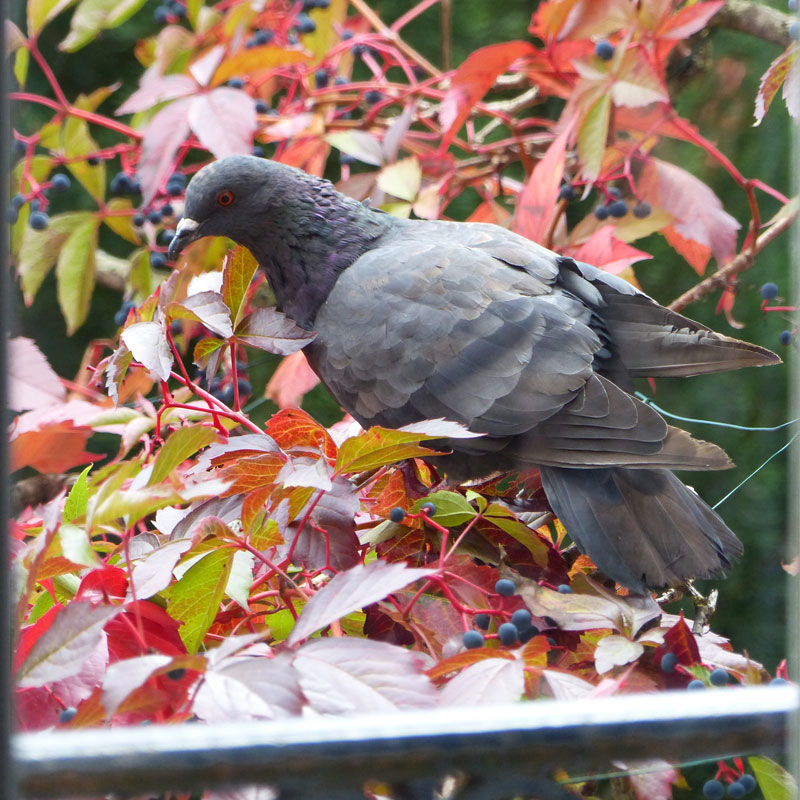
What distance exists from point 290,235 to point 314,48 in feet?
1.46

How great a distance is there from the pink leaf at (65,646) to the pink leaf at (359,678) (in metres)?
0.11

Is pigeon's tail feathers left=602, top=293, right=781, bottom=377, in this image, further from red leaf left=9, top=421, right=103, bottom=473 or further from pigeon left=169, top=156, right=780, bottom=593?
red leaf left=9, top=421, right=103, bottom=473

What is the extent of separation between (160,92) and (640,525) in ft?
2.55

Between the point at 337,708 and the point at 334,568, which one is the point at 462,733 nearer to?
the point at 337,708

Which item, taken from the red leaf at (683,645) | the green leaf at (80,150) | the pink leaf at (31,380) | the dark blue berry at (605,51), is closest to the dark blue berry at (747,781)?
the red leaf at (683,645)

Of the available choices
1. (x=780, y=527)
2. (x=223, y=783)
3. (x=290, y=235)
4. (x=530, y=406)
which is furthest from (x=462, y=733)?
(x=780, y=527)

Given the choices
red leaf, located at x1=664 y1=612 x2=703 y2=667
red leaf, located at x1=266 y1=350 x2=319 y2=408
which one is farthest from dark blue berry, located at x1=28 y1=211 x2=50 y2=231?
red leaf, located at x1=664 y1=612 x2=703 y2=667

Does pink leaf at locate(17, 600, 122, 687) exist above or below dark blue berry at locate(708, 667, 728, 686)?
above

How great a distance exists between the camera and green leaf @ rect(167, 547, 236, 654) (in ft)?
2.08

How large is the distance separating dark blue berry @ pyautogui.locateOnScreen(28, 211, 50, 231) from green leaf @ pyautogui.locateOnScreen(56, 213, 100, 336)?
1.4 inches

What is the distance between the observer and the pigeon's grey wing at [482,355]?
918 millimetres

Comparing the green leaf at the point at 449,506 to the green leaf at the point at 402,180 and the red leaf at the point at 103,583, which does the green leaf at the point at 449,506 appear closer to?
the red leaf at the point at 103,583

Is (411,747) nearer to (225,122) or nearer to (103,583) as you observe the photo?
(103,583)

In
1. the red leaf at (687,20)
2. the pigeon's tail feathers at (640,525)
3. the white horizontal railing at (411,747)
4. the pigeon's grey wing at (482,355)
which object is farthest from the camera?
the red leaf at (687,20)
